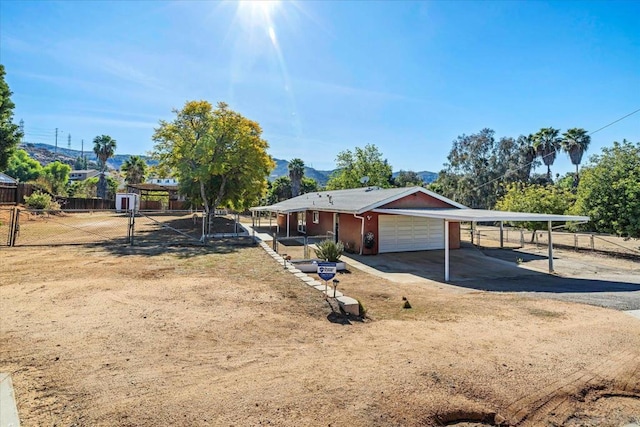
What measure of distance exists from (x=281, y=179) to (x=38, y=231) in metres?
35.9

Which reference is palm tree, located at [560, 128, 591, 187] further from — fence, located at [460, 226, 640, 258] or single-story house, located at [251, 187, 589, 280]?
single-story house, located at [251, 187, 589, 280]

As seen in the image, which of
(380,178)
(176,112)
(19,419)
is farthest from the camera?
(380,178)

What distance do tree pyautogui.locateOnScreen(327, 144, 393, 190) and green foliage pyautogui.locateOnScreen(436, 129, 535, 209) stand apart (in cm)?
972

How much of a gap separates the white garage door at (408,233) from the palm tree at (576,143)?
101 ft

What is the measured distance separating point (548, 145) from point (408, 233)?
33.9 meters

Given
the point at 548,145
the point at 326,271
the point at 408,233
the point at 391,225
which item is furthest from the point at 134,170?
the point at 548,145

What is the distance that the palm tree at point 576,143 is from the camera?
3841cm

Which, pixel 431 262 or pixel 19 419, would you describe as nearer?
pixel 19 419

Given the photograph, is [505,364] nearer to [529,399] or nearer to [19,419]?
[529,399]

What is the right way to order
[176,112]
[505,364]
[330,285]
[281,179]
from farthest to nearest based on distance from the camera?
[281,179] → [176,112] → [330,285] → [505,364]

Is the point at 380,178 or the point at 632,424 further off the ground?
the point at 380,178

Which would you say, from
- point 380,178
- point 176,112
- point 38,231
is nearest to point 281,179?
point 380,178

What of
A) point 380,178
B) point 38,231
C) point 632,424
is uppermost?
point 380,178

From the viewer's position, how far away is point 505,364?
4680 mm
